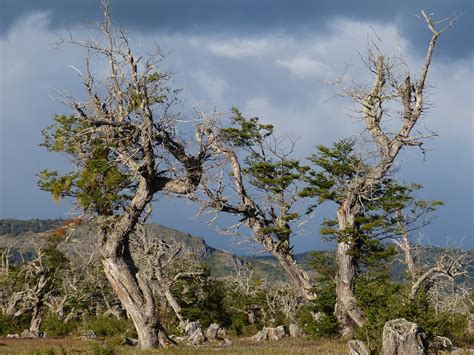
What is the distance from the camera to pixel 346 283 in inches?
1185

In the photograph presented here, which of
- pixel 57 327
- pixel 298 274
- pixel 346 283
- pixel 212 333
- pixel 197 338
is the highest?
pixel 298 274

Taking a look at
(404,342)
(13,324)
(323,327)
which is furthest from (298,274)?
(13,324)

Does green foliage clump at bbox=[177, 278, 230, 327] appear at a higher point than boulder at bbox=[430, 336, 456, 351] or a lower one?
higher

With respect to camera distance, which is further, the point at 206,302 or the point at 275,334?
the point at 206,302

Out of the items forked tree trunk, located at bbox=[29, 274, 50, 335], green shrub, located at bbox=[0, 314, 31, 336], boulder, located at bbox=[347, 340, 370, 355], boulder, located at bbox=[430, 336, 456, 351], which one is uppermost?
forked tree trunk, located at bbox=[29, 274, 50, 335]

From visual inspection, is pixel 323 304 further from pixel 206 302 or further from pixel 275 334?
pixel 206 302

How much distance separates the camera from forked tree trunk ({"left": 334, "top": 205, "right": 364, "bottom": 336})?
29.3 metres

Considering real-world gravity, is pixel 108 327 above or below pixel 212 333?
above

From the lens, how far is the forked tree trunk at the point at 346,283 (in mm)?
29281

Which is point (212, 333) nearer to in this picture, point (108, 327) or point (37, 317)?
point (108, 327)

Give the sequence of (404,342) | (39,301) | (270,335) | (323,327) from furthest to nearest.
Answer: (39,301) < (270,335) < (323,327) < (404,342)

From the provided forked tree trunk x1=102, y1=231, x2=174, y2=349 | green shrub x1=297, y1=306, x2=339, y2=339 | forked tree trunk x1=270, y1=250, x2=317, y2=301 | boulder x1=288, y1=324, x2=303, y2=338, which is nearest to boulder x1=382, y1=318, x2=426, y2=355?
forked tree trunk x1=102, y1=231, x2=174, y2=349

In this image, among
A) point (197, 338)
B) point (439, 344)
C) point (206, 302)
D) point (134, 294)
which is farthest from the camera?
point (206, 302)

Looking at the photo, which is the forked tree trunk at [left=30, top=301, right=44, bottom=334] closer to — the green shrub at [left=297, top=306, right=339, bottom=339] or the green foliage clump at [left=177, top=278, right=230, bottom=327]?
the green foliage clump at [left=177, top=278, right=230, bottom=327]
